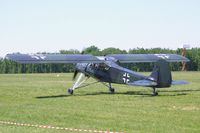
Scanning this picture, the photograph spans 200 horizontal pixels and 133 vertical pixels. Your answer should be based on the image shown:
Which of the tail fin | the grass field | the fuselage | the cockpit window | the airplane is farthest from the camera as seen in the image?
the cockpit window

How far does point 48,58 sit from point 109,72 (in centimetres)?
339

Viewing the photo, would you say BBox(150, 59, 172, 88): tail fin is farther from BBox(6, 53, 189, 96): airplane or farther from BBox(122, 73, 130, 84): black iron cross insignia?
BBox(122, 73, 130, 84): black iron cross insignia

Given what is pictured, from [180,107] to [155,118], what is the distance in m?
3.46

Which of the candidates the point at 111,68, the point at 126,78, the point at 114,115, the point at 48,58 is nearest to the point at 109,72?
the point at 111,68

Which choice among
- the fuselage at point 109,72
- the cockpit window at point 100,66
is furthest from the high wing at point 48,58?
the fuselage at point 109,72

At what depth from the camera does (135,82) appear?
22938 mm

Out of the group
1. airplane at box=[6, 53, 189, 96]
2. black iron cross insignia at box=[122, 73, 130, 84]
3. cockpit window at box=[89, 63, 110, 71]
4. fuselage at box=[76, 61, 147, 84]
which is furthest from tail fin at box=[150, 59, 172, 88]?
cockpit window at box=[89, 63, 110, 71]

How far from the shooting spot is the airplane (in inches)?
866

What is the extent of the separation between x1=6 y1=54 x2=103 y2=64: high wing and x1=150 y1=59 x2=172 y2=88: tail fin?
4.59m

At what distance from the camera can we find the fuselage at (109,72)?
23.8 m

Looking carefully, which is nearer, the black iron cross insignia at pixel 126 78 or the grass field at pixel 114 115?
the grass field at pixel 114 115

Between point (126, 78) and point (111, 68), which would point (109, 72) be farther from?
point (126, 78)

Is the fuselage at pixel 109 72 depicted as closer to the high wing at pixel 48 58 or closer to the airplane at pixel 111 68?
the airplane at pixel 111 68

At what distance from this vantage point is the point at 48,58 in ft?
80.6
